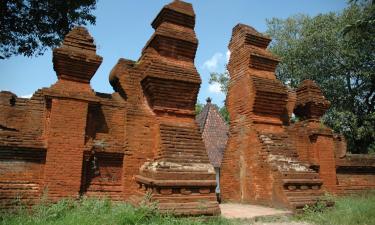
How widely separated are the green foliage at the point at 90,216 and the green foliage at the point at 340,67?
15052 millimetres

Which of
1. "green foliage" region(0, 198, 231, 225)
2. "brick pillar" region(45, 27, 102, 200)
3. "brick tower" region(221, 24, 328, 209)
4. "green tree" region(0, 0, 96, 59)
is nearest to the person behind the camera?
"green foliage" region(0, 198, 231, 225)

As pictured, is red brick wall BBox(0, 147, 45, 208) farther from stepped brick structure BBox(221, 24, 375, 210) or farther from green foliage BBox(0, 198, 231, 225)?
stepped brick structure BBox(221, 24, 375, 210)

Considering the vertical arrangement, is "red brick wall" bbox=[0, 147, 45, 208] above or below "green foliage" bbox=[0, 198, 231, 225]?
above

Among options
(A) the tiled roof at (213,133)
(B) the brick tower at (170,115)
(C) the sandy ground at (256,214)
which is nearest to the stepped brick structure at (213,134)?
(A) the tiled roof at (213,133)

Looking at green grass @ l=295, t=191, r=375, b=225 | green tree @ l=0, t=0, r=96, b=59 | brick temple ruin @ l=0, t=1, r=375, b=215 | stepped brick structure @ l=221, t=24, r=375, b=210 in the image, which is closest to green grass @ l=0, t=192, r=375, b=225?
green grass @ l=295, t=191, r=375, b=225

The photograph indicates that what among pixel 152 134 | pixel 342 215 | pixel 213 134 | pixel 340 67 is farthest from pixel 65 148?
pixel 340 67

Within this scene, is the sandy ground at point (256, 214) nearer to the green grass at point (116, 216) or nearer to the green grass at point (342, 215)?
the green grass at point (116, 216)

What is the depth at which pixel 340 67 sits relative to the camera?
19344 mm

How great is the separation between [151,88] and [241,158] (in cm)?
289

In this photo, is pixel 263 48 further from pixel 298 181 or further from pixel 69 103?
pixel 69 103

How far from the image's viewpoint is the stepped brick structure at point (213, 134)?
63.5 ft

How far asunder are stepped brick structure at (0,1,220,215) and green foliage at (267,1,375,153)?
13.2 metres

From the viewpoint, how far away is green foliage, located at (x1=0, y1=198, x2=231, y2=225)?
4.77 meters

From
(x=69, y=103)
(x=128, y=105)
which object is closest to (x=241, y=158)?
(x=128, y=105)
